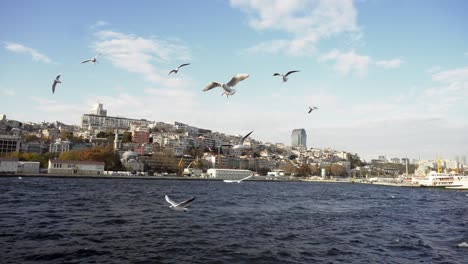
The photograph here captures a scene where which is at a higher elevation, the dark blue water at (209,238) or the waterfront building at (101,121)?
the waterfront building at (101,121)

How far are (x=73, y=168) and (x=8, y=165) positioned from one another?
1231 cm

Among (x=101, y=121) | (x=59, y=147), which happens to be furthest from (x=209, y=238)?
(x=101, y=121)

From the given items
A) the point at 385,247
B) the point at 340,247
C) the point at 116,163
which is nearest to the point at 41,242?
the point at 340,247

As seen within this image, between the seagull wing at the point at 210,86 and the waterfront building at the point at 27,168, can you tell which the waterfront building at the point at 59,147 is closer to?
the waterfront building at the point at 27,168

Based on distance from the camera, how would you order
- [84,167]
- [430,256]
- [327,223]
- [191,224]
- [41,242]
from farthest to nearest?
1. [84,167]
2. [327,223]
3. [191,224]
4. [430,256]
5. [41,242]

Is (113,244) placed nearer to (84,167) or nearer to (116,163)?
(84,167)

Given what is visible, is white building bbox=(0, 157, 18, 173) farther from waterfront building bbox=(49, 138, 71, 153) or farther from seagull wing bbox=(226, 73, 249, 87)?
seagull wing bbox=(226, 73, 249, 87)

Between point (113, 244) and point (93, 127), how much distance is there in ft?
559

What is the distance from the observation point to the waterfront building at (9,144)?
311ft

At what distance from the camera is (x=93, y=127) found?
169 m

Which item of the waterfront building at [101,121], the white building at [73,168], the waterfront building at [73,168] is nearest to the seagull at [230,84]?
the waterfront building at [73,168]

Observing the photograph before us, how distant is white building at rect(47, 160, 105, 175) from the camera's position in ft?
234

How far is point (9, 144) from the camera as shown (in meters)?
95.9

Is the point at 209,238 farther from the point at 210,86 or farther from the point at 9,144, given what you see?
the point at 9,144
